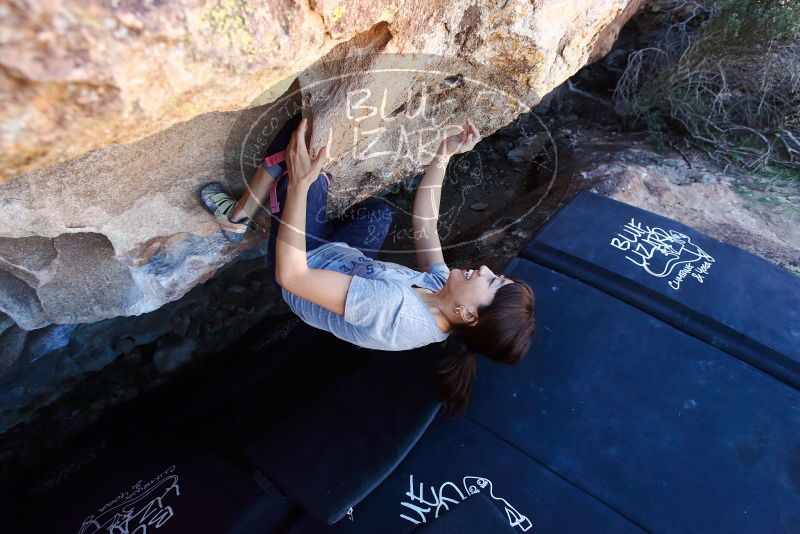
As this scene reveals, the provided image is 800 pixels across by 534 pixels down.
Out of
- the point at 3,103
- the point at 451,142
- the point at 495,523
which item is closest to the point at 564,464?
the point at 495,523

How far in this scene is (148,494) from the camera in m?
1.29

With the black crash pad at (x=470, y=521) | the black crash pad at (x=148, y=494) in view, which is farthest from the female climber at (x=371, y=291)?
the black crash pad at (x=148, y=494)

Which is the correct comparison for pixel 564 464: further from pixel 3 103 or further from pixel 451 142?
pixel 3 103

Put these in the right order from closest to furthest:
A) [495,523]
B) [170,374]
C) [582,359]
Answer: [495,523]
[582,359]
[170,374]

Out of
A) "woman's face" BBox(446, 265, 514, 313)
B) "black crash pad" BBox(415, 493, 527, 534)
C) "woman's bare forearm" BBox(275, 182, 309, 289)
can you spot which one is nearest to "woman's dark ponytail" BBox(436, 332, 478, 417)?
"woman's face" BBox(446, 265, 514, 313)

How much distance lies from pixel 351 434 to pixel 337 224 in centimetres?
72

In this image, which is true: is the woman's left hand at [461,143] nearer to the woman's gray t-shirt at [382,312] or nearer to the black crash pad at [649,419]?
the woman's gray t-shirt at [382,312]

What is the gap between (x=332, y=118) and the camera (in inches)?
51.4

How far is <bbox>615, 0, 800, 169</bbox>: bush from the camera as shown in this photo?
2.49 meters

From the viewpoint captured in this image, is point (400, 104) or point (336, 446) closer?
point (336, 446)

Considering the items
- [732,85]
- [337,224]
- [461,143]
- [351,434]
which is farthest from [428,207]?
[732,85]

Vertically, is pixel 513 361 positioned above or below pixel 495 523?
above

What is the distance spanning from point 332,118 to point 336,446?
798mm

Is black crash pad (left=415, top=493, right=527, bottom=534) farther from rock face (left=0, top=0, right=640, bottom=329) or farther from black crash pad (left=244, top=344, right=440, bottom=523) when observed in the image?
rock face (left=0, top=0, right=640, bottom=329)
